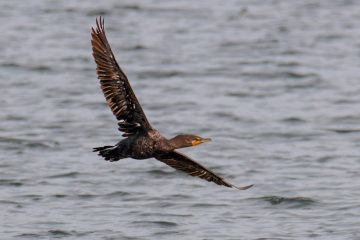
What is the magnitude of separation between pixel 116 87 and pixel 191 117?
25.3ft

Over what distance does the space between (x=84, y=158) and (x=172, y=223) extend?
3.17m

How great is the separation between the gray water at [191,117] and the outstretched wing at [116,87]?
92.3 inches

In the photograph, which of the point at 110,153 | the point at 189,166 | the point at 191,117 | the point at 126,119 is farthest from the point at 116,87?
the point at 191,117

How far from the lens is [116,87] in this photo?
10.5 meters

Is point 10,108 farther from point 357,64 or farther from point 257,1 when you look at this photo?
point 257,1

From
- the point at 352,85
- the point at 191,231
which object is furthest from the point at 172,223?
the point at 352,85

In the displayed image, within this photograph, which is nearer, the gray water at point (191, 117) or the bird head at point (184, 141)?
the bird head at point (184, 141)

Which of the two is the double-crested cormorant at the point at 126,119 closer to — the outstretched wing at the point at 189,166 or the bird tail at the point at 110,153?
the bird tail at the point at 110,153

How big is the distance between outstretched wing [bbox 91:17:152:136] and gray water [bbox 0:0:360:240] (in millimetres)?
2344

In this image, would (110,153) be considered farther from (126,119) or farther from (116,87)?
(116,87)

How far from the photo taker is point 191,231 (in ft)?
42.3

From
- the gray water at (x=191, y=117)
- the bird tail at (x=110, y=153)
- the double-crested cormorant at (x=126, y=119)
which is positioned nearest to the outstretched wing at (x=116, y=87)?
the double-crested cormorant at (x=126, y=119)

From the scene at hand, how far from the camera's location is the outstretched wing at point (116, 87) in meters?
10.4

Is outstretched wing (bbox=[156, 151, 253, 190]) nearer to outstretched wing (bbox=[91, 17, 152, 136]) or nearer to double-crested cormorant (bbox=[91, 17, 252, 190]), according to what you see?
double-crested cormorant (bbox=[91, 17, 252, 190])
